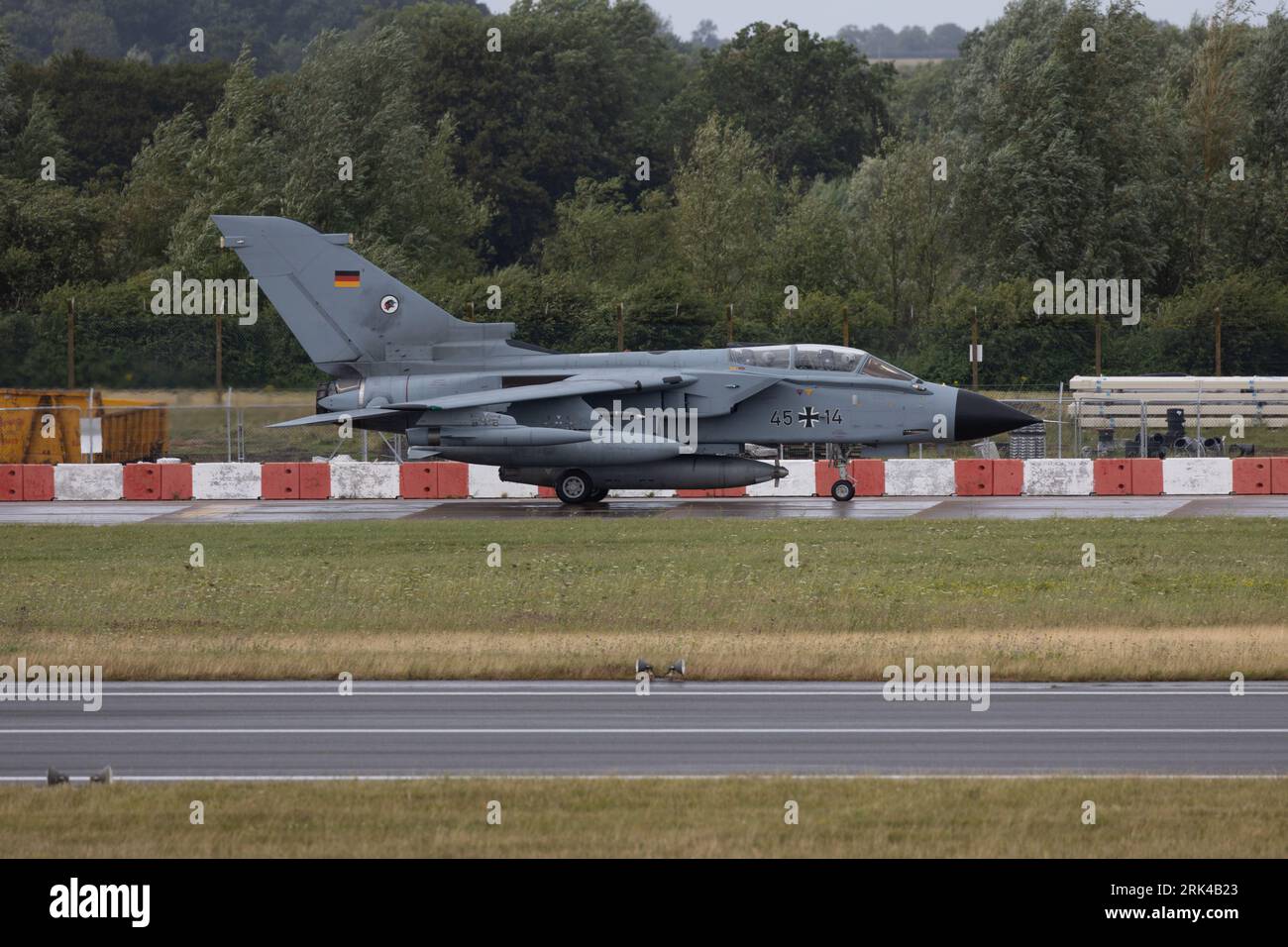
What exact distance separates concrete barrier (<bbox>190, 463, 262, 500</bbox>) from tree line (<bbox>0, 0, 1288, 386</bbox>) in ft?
9.04

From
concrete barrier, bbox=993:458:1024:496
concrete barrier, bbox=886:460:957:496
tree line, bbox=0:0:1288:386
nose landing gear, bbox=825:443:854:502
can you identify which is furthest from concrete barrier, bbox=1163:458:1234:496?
tree line, bbox=0:0:1288:386

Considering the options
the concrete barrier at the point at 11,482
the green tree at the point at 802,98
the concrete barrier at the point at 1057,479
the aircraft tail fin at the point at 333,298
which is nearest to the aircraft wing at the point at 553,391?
the aircraft tail fin at the point at 333,298

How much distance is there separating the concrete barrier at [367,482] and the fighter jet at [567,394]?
186 cm

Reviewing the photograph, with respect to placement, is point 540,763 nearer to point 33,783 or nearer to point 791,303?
point 33,783

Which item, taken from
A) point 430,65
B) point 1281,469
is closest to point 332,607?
point 1281,469

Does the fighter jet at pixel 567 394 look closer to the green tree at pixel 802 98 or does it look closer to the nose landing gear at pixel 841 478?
the nose landing gear at pixel 841 478

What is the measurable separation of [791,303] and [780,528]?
2679cm

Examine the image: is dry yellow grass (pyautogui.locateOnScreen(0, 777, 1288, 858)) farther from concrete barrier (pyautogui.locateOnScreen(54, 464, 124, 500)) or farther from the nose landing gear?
concrete barrier (pyautogui.locateOnScreen(54, 464, 124, 500))

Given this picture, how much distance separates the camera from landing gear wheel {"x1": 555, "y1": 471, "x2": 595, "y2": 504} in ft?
96.2

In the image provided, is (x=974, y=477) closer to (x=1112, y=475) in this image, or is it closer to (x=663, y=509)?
(x=1112, y=475)

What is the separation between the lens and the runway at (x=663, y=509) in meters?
27.5

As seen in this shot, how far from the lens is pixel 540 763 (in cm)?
1108

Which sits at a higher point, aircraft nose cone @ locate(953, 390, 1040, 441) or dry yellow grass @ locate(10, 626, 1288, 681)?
aircraft nose cone @ locate(953, 390, 1040, 441)

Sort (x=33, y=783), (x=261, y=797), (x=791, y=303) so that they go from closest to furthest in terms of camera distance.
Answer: (x=261, y=797), (x=33, y=783), (x=791, y=303)
